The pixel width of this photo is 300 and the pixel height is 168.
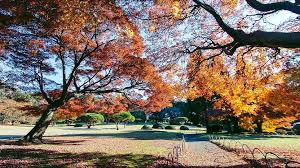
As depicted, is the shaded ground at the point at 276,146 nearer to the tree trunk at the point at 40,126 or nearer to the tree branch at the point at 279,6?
the tree branch at the point at 279,6

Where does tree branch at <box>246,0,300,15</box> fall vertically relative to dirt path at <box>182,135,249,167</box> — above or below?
above

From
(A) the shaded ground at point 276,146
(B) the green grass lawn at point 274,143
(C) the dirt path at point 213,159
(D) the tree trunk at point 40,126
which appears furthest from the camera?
(B) the green grass lawn at point 274,143

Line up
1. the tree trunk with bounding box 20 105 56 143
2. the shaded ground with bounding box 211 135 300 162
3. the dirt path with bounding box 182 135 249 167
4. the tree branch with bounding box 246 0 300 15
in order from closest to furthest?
the tree branch with bounding box 246 0 300 15 < the dirt path with bounding box 182 135 249 167 < the shaded ground with bounding box 211 135 300 162 < the tree trunk with bounding box 20 105 56 143

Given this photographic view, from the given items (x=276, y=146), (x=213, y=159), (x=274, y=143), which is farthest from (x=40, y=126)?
(x=274, y=143)

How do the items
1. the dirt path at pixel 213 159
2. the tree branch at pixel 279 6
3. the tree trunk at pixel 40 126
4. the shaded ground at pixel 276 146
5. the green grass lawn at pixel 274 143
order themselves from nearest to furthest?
the tree branch at pixel 279 6
the dirt path at pixel 213 159
the shaded ground at pixel 276 146
the tree trunk at pixel 40 126
the green grass lawn at pixel 274 143

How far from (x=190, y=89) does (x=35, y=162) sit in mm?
8959

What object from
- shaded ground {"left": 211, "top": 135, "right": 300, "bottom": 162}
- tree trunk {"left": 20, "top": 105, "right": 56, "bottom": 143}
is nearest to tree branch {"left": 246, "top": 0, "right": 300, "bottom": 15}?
shaded ground {"left": 211, "top": 135, "right": 300, "bottom": 162}

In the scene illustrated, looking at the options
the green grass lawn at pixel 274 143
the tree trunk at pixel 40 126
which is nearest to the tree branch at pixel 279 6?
the green grass lawn at pixel 274 143

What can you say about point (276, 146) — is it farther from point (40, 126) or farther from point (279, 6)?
point (279, 6)

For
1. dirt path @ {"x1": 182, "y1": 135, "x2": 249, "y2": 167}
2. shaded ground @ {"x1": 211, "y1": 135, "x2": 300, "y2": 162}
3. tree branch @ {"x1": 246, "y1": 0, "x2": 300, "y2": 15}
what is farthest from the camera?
shaded ground @ {"x1": 211, "y1": 135, "x2": 300, "y2": 162}

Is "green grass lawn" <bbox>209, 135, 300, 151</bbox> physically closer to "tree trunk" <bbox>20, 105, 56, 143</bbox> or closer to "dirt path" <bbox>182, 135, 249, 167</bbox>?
"dirt path" <bbox>182, 135, 249, 167</bbox>

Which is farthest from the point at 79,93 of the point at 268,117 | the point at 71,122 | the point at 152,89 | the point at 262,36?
the point at 71,122

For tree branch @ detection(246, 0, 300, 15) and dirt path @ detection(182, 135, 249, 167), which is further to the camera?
dirt path @ detection(182, 135, 249, 167)

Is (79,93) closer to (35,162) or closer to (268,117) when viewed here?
(35,162)
